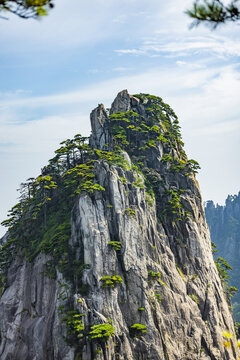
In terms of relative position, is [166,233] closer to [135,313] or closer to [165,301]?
[165,301]

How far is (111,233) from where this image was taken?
46.5 meters

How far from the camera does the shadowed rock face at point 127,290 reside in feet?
132

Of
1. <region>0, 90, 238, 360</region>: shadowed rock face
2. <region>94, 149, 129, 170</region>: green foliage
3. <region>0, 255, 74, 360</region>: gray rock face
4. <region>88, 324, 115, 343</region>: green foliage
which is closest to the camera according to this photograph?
<region>88, 324, 115, 343</region>: green foliage

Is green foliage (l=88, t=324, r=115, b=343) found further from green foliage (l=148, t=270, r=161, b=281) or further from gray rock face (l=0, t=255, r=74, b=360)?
green foliage (l=148, t=270, r=161, b=281)

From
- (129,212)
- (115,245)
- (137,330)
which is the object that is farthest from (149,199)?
(137,330)

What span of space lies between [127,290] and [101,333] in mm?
7442

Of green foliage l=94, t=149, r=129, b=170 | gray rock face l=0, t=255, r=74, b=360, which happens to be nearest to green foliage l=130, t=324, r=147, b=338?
gray rock face l=0, t=255, r=74, b=360

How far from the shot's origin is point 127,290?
43938 millimetres

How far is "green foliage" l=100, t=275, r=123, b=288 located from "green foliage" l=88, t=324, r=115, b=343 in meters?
4.95

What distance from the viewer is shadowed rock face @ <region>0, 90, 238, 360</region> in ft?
132

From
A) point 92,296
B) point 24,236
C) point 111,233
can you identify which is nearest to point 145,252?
point 111,233

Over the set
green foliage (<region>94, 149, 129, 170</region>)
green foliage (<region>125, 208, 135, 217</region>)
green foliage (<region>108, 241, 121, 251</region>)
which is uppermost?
green foliage (<region>94, 149, 129, 170</region>)

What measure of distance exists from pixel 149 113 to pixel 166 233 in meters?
23.6

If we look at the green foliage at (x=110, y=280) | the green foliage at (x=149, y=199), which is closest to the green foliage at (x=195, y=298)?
the green foliage at (x=110, y=280)
